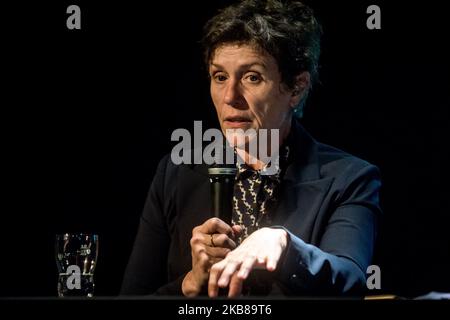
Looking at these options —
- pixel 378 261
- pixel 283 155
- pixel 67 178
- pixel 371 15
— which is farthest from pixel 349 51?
pixel 67 178

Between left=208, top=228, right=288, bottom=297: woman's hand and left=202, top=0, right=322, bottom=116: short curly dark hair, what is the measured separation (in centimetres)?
85

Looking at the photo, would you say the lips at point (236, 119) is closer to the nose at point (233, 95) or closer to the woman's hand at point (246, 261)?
the nose at point (233, 95)

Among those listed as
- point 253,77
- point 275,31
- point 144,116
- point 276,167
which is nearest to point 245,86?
point 253,77

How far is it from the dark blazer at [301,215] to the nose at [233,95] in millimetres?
274

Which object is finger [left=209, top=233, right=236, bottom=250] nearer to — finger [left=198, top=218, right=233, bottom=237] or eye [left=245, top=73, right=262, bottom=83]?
finger [left=198, top=218, right=233, bottom=237]

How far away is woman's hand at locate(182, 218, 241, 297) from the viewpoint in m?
1.77

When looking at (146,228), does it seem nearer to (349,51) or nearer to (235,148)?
(235,148)

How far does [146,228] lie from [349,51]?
1111mm

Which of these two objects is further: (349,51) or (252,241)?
(349,51)

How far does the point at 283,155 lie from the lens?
249 cm

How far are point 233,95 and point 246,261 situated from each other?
0.88 meters

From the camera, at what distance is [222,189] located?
1.72 m

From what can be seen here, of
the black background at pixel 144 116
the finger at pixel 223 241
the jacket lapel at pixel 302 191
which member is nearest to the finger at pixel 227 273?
the finger at pixel 223 241

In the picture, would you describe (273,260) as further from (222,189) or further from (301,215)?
(301,215)
